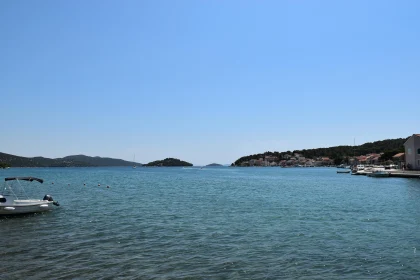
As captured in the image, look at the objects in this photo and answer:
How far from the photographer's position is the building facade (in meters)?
73.4

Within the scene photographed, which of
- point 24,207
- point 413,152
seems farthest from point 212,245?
point 413,152

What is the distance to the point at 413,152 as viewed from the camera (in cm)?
7600

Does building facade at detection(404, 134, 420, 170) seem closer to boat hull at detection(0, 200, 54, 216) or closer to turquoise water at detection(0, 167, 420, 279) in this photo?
turquoise water at detection(0, 167, 420, 279)

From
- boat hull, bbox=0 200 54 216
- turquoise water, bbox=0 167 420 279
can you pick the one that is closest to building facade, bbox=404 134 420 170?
turquoise water, bbox=0 167 420 279

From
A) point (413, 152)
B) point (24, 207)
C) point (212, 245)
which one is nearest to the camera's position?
point (212, 245)

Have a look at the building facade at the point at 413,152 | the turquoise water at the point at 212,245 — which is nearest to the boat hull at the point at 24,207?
the turquoise water at the point at 212,245

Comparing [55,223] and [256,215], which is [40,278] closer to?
[55,223]

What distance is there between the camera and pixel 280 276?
1093cm

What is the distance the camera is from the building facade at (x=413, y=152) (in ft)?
241

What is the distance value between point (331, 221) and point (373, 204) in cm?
1152

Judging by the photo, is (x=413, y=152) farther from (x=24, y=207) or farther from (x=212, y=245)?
(x=24, y=207)

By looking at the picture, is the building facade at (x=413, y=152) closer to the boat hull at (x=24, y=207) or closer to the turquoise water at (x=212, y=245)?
the turquoise water at (x=212, y=245)

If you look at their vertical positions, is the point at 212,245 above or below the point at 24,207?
below

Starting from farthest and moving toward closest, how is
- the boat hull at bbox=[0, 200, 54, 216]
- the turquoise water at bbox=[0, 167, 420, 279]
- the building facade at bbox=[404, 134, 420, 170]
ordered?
the building facade at bbox=[404, 134, 420, 170] → the boat hull at bbox=[0, 200, 54, 216] → the turquoise water at bbox=[0, 167, 420, 279]
